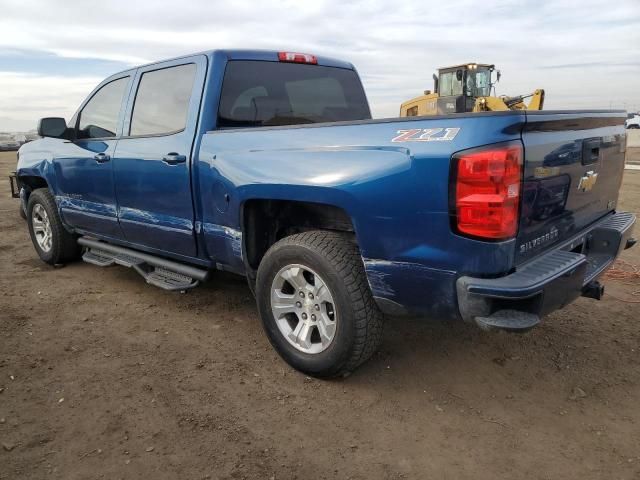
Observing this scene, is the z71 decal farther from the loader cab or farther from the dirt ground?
the loader cab

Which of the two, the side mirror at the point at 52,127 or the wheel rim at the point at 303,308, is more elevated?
the side mirror at the point at 52,127

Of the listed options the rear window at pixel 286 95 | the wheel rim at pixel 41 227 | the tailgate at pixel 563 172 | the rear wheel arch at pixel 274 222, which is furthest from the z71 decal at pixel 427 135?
the wheel rim at pixel 41 227

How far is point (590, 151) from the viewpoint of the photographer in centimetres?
289

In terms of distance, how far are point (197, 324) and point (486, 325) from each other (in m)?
2.33

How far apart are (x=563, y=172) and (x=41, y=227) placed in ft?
17.2

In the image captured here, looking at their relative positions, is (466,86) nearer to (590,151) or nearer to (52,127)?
(52,127)

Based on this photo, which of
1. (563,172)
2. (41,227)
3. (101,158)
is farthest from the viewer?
(41,227)

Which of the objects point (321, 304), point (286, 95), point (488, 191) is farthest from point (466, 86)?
point (488, 191)

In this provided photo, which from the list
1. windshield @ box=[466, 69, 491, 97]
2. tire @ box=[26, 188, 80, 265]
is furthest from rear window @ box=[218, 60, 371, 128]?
windshield @ box=[466, 69, 491, 97]

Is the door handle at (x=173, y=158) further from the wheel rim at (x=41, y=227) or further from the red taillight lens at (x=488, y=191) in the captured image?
the wheel rim at (x=41, y=227)

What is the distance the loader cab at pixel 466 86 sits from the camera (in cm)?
1554

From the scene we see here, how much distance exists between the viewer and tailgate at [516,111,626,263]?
2.43 meters

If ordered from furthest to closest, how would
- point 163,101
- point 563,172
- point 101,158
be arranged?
point 101,158 < point 163,101 < point 563,172

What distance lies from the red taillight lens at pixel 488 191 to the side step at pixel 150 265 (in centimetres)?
211
